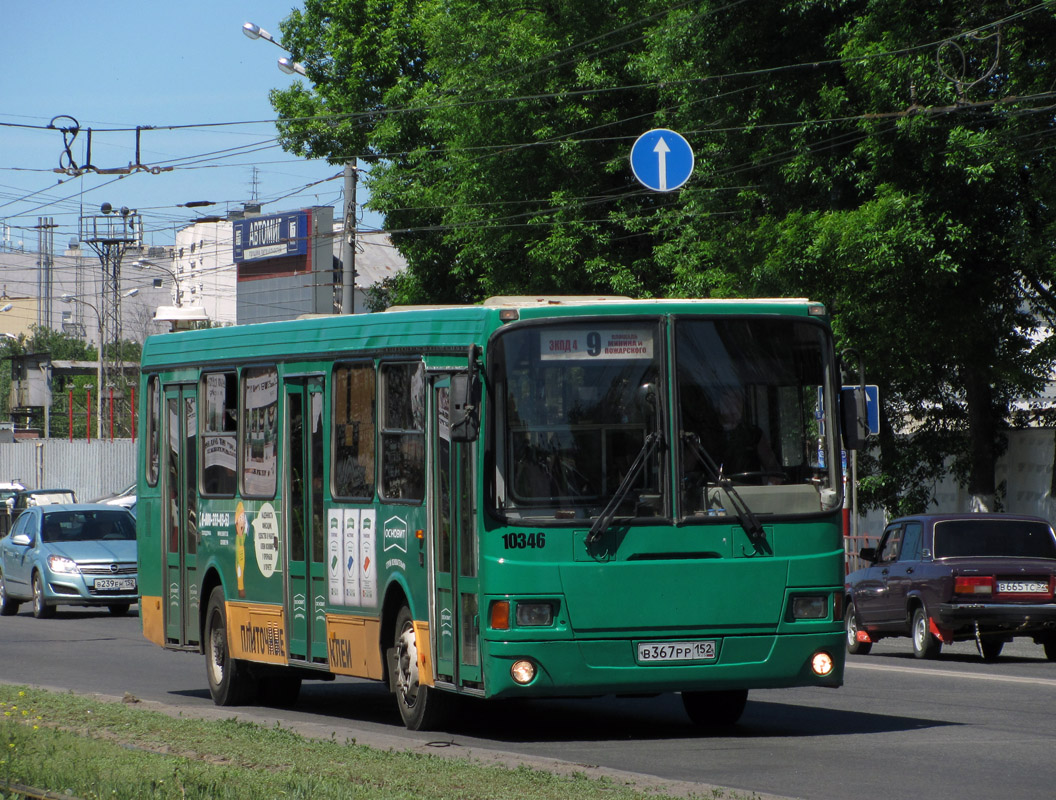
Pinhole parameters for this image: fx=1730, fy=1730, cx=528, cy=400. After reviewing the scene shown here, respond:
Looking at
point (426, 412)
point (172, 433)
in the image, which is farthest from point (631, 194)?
point (426, 412)

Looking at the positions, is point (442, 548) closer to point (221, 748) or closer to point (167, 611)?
point (221, 748)

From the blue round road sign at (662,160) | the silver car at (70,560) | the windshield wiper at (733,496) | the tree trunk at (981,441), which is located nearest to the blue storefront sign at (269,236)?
the silver car at (70,560)

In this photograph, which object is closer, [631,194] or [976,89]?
[976,89]

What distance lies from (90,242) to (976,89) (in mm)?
46191

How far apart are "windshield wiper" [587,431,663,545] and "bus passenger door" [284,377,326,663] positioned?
2.89 m

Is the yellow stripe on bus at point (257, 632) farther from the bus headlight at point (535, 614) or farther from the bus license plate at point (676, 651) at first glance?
the bus license plate at point (676, 651)

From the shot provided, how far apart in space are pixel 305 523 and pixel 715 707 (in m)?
3.28

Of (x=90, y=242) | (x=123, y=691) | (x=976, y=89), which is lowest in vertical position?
(x=123, y=691)

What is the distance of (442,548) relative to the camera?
10.9 meters

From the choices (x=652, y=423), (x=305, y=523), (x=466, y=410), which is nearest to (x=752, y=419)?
(x=652, y=423)

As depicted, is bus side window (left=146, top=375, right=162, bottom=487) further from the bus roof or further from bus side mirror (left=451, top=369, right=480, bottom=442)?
bus side mirror (left=451, top=369, right=480, bottom=442)

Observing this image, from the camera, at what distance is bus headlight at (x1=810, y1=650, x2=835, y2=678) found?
422 inches

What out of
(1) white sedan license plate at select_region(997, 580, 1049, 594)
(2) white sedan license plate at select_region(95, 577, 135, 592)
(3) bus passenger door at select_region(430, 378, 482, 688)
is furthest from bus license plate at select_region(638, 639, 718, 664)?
(2) white sedan license plate at select_region(95, 577, 135, 592)

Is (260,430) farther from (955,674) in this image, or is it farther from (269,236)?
(269,236)
